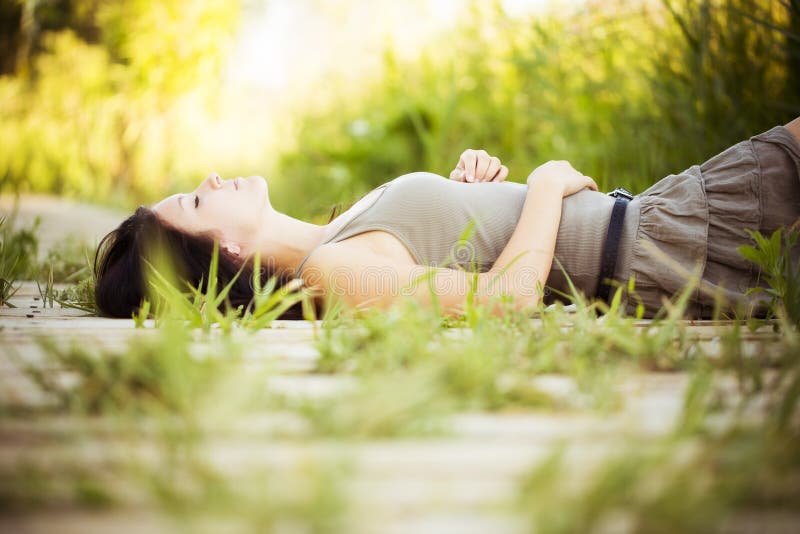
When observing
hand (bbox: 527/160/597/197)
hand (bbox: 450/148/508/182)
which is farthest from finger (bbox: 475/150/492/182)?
hand (bbox: 527/160/597/197)

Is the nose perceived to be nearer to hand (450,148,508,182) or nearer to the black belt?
hand (450,148,508,182)

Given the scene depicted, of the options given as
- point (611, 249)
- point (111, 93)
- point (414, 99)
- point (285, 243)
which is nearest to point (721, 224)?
point (611, 249)

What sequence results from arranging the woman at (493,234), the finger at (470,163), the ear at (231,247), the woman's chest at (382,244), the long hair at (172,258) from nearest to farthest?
the woman at (493,234), the woman's chest at (382,244), the long hair at (172,258), the ear at (231,247), the finger at (470,163)

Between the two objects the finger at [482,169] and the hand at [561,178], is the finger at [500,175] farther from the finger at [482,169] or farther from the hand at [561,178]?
the hand at [561,178]

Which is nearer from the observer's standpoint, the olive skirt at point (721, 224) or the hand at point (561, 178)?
the olive skirt at point (721, 224)

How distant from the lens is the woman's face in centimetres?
204

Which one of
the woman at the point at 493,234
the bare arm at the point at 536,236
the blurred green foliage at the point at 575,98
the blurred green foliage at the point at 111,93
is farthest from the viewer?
the blurred green foliage at the point at 111,93

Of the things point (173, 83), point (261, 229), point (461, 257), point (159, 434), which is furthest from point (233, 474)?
point (173, 83)

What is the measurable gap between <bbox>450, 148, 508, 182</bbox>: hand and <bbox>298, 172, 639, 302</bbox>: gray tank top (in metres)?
0.20

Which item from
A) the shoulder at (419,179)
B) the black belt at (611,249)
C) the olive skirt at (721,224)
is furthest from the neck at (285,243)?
the olive skirt at (721,224)

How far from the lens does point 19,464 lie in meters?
0.65

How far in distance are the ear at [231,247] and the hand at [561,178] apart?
0.90 m

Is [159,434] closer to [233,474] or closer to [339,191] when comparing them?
[233,474]

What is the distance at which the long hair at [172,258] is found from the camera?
1914mm
